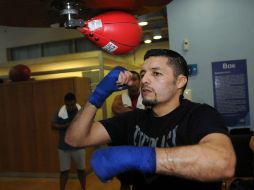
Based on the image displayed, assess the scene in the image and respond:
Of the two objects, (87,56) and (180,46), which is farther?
(87,56)

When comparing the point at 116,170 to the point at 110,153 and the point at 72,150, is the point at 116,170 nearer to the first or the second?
the point at 110,153

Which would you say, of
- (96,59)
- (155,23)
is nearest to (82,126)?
(155,23)

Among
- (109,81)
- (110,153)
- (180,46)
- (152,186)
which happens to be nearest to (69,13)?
(109,81)

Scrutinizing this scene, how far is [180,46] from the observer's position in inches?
143

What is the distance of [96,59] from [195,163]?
5310mm

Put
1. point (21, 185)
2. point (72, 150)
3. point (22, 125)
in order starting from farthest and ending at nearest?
point (22, 125)
point (21, 185)
point (72, 150)

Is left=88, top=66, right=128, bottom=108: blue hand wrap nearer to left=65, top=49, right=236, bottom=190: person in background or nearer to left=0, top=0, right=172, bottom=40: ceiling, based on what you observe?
left=65, top=49, right=236, bottom=190: person in background

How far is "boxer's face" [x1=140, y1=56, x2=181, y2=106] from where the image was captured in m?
1.43

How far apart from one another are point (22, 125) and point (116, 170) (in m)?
4.91

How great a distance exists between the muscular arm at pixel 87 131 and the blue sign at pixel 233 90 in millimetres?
2251

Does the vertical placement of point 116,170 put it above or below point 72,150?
above

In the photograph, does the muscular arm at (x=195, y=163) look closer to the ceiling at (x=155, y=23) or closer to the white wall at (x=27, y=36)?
the ceiling at (x=155, y=23)

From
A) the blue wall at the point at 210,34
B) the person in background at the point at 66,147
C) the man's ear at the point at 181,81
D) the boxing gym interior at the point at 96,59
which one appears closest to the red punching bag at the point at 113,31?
the boxing gym interior at the point at 96,59

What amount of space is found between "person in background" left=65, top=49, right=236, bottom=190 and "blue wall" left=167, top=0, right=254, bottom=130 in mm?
2123
